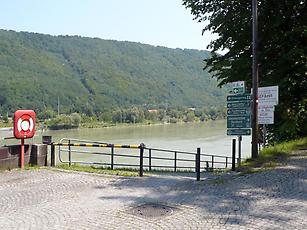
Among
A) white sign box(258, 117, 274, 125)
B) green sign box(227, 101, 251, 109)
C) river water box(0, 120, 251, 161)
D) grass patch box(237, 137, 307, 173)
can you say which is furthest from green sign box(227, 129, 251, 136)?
river water box(0, 120, 251, 161)

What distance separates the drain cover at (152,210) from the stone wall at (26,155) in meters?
5.27

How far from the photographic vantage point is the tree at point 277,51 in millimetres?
14867

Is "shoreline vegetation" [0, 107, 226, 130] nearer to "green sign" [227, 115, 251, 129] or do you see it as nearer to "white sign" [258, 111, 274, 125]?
"white sign" [258, 111, 274, 125]

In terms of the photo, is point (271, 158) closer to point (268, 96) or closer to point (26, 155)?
point (268, 96)

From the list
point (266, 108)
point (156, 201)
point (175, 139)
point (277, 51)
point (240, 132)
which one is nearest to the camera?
point (156, 201)

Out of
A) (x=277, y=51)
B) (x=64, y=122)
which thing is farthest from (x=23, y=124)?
(x=64, y=122)

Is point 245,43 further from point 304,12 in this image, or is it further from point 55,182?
point 55,182

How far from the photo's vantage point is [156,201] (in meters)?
6.96

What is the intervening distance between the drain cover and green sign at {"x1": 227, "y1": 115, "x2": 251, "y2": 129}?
4678mm

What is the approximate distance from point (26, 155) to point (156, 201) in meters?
5.53

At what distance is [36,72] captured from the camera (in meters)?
190

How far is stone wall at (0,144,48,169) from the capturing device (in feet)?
34.1

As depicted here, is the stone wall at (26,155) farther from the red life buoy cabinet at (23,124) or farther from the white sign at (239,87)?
the white sign at (239,87)


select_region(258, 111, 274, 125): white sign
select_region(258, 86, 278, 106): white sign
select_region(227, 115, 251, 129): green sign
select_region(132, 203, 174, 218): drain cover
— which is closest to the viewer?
select_region(132, 203, 174, 218): drain cover
